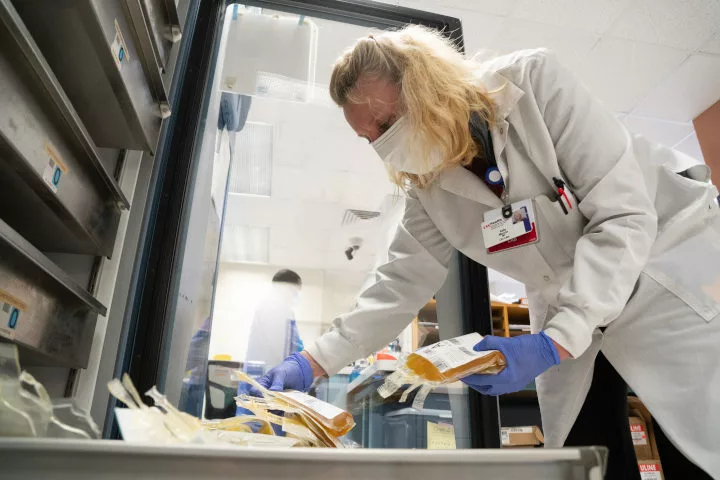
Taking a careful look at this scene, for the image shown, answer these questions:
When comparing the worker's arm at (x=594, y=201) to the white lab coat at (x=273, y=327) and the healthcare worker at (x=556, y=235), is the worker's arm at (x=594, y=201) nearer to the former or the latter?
the healthcare worker at (x=556, y=235)

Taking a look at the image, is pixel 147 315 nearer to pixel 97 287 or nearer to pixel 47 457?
pixel 97 287

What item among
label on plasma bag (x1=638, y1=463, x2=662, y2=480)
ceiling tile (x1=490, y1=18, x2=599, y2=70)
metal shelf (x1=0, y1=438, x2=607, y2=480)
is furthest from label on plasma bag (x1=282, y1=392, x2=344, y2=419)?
ceiling tile (x1=490, y1=18, x2=599, y2=70)

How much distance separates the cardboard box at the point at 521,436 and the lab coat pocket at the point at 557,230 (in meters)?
2.05

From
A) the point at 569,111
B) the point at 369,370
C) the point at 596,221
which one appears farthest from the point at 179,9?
the point at 369,370

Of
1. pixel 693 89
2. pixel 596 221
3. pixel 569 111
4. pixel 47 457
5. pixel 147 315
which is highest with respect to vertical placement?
pixel 693 89

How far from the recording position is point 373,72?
1.31 metres

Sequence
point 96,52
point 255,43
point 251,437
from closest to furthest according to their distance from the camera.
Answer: point 251,437
point 96,52
point 255,43

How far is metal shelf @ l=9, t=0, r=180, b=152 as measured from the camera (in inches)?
31.4

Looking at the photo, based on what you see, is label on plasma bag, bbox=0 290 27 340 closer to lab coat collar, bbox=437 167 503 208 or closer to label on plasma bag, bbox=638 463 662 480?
lab coat collar, bbox=437 167 503 208

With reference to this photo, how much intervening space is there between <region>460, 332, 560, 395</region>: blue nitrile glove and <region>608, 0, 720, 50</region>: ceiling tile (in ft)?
8.25

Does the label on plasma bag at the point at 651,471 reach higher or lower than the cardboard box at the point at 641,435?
lower

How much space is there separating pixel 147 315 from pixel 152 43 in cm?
63

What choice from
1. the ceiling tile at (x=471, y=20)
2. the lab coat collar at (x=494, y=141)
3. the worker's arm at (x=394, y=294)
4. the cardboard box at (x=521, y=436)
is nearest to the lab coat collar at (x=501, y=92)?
the lab coat collar at (x=494, y=141)

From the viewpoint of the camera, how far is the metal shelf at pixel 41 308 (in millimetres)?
696
